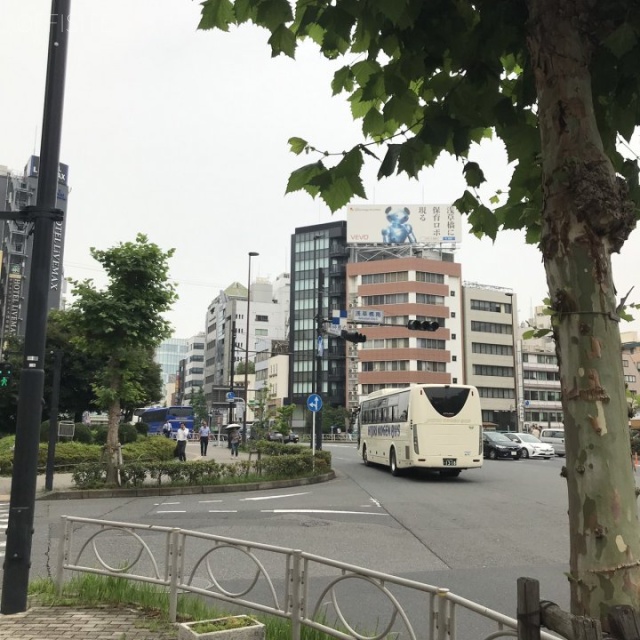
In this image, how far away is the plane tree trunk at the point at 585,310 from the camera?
1.94 meters

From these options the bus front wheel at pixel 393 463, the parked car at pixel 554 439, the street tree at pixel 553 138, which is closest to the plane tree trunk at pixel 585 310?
the street tree at pixel 553 138

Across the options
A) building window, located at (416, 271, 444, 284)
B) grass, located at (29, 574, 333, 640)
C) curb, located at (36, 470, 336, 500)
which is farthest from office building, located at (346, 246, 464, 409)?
grass, located at (29, 574, 333, 640)

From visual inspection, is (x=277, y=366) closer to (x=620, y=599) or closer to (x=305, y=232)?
(x=305, y=232)

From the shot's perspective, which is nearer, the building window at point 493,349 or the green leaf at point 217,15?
the green leaf at point 217,15

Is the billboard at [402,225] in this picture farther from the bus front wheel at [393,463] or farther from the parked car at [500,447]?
the bus front wheel at [393,463]

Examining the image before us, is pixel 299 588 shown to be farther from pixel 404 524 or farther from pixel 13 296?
pixel 13 296

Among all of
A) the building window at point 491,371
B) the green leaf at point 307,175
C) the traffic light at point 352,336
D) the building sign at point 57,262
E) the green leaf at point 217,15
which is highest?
the building sign at point 57,262

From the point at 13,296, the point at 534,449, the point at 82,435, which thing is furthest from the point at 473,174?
the point at 13,296

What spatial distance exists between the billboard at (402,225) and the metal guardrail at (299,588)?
241 ft

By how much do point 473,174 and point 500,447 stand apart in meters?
33.3

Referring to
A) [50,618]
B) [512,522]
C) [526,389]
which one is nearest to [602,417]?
[50,618]

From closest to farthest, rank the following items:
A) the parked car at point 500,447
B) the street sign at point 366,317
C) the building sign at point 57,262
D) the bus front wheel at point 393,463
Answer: the bus front wheel at point 393,463 → the street sign at point 366,317 → the parked car at point 500,447 → the building sign at point 57,262

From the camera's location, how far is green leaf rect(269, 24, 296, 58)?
10.5 ft

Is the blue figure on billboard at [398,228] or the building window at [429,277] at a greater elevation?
the blue figure on billboard at [398,228]
